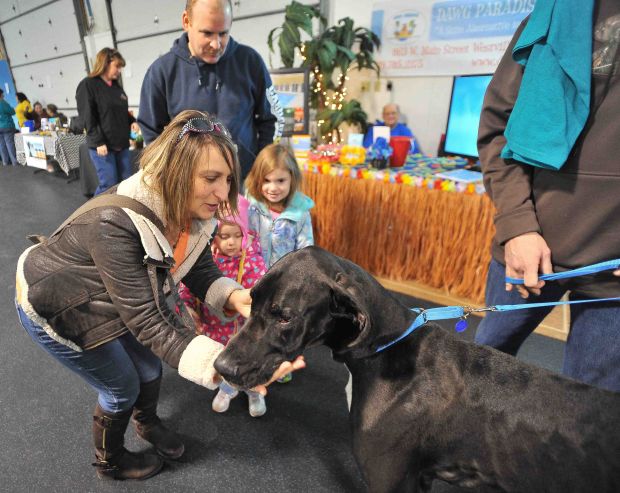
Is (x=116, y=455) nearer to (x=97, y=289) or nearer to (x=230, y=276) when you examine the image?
(x=97, y=289)

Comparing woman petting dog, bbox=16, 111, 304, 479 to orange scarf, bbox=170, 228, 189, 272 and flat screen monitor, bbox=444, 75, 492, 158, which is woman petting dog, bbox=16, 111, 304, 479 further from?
flat screen monitor, bbox=444, 75, 492, 158

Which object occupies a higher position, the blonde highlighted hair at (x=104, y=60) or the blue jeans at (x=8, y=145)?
the blonde highlighted hair at (x=104, y=60)

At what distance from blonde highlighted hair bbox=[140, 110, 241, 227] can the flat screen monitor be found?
7.59 ft

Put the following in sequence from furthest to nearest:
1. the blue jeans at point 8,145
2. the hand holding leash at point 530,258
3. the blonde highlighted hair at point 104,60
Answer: the blue jeans at point 8,145
the blonde highlighted hair at point 104,60
the hand holding leash at point 530,258

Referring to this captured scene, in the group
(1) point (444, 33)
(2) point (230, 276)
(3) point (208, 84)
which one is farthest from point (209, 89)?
(1) point (444, 33)

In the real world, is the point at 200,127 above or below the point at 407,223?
above

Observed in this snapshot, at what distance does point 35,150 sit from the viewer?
8242 millimetres

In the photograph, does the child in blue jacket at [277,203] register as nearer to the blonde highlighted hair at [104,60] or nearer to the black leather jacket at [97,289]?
the black leather jacket at [97,289]

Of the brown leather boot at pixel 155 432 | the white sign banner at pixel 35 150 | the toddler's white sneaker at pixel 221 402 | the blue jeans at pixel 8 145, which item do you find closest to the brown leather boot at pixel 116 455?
the brown leather boot at pixel 155 432

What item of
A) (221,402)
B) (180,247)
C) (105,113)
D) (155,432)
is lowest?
(221,402)

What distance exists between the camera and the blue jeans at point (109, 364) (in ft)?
4.24

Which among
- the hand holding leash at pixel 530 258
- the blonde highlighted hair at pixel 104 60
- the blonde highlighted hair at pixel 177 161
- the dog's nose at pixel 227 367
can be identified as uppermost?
the blonde highlighted hair at pixel 104 60

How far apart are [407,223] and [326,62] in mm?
2234

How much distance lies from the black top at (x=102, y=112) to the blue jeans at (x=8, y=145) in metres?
7.19
